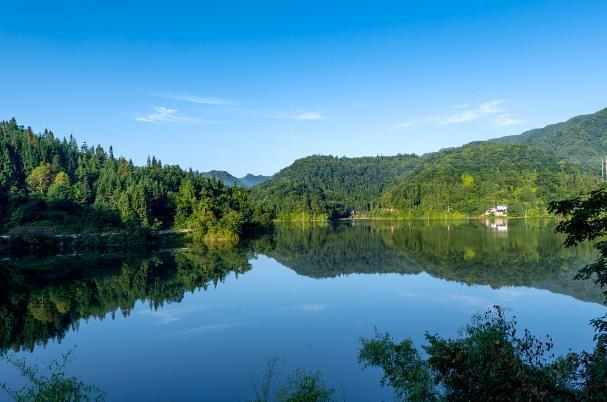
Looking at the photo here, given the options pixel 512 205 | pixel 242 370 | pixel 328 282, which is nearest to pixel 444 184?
pixel 512 205

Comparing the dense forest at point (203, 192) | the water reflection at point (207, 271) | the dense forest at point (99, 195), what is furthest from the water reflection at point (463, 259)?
the dense forest at point (99, 195)

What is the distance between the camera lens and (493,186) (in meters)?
145

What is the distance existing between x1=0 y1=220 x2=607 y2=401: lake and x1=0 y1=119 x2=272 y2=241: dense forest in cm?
1846

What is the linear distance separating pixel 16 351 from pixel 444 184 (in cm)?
14676

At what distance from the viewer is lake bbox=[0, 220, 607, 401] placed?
2023 cm

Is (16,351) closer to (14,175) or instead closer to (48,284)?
(48,284)

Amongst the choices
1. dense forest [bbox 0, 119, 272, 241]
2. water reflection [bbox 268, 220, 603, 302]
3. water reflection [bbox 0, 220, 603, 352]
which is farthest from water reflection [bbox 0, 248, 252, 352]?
dense forest [bbox 0, 119, 272, 241]

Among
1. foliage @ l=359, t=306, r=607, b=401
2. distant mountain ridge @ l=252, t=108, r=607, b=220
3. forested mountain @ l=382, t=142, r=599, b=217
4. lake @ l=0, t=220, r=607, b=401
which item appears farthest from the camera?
distant mountain ridge @ l=252, t=108, r=607, b=220

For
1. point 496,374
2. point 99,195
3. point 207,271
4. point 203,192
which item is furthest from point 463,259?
point 99,195

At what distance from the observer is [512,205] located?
5182 inches

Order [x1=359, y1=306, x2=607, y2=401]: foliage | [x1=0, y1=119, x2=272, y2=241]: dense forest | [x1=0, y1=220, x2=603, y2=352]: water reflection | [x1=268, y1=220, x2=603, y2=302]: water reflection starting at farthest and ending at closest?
[x1=0, y1=119, x2=272, y2=241]: dense forest, [x1=268, y1=220, x2=603, y2=302]: water reflection, [x1=0, y1=220, x2=603, y2=352]: water reflection, [x1=359, y1=306, x2=607, y2=401]: foliage

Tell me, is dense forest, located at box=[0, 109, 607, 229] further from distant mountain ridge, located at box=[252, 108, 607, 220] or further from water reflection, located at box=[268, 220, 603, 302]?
water reflection, located at box=[268, 220, 603, 302]

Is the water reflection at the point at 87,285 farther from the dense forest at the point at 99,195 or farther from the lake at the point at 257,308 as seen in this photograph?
the dense forest at the point at 99,195

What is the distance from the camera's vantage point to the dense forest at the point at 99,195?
244 ft
